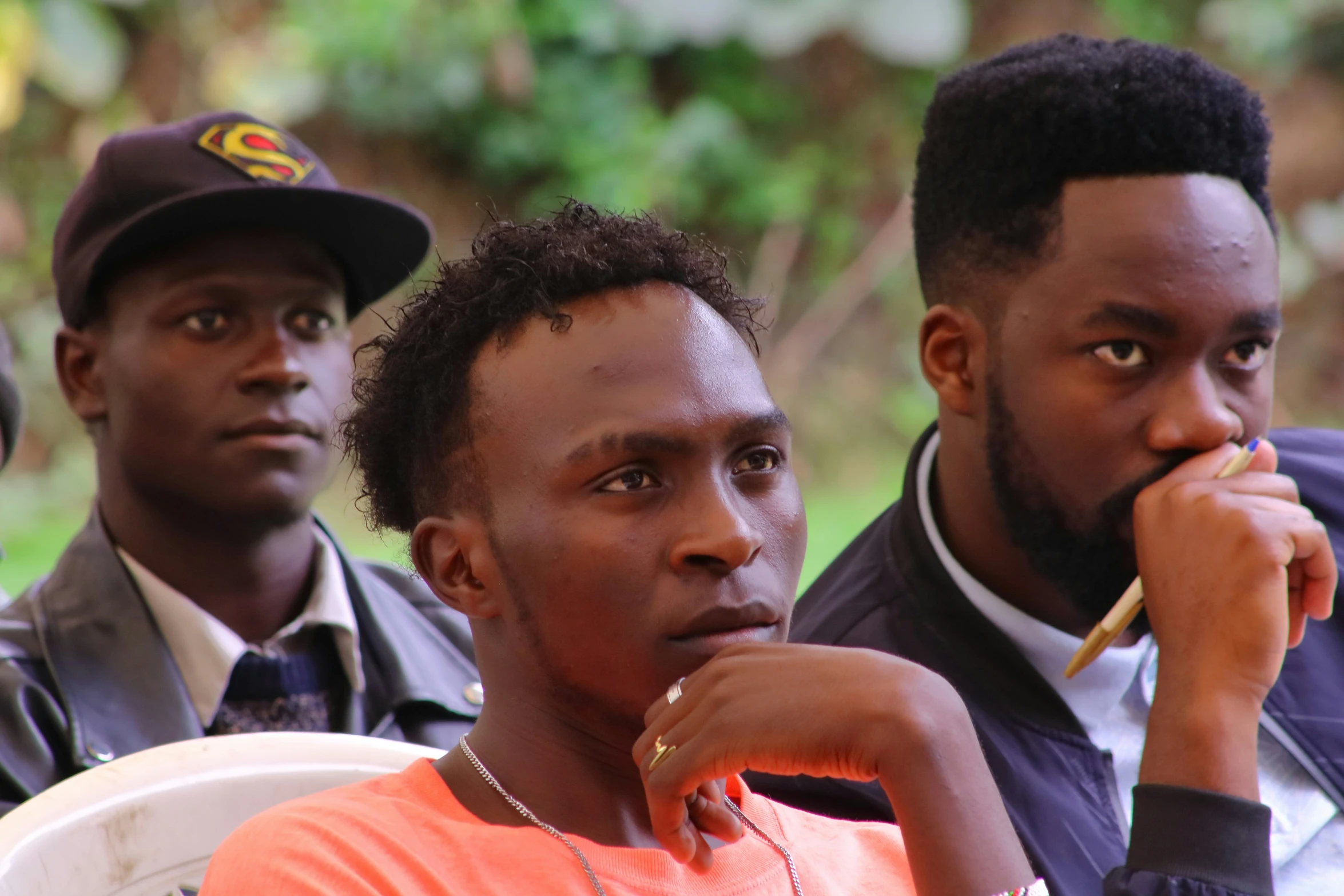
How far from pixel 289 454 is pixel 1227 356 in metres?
1.32

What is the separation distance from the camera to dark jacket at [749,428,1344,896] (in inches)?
59.5

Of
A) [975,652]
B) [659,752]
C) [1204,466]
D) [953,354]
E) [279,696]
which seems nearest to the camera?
[659,752]

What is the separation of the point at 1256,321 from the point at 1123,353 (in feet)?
0.57

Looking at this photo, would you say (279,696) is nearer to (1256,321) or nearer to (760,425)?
(760,425)

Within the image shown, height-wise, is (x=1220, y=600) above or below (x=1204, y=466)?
below

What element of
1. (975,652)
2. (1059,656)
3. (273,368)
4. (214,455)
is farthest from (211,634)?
(1059,656)

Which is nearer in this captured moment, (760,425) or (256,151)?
(760,425)

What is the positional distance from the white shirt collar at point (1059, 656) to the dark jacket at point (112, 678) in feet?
2.70

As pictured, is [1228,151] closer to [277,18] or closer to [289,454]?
[289,454]

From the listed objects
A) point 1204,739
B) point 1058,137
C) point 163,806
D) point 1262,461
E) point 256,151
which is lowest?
point 163,806

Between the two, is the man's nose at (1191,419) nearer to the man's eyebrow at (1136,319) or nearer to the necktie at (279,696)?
the man's eyebrow at (1136,319)

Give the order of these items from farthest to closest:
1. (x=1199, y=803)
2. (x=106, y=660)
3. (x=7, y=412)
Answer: (x=7, y=412), (x=106, y=660), (x=1199, y=803)

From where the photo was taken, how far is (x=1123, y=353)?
1.85 metres

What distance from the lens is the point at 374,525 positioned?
1598 mm
